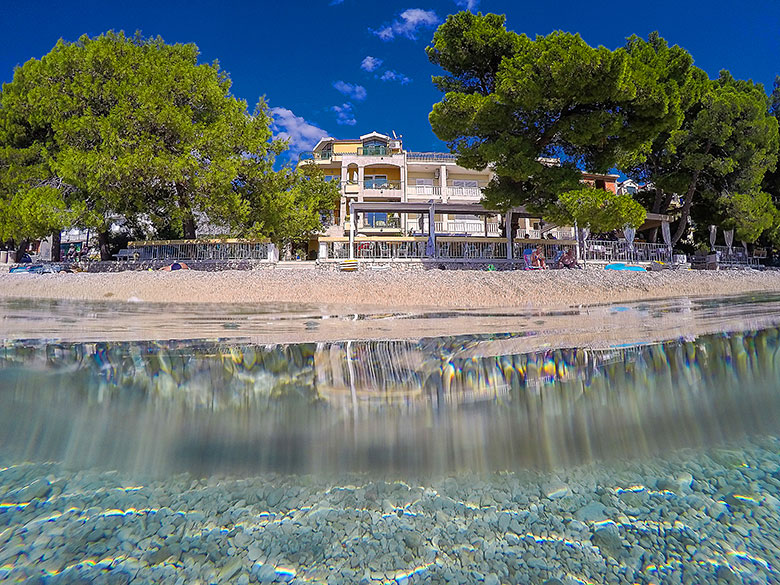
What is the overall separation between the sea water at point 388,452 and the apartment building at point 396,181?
22142 mm

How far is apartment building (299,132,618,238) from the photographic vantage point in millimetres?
26078

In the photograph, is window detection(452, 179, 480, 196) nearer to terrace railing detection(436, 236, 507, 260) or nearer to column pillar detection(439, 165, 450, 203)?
column pillar detection(439, 165, 450, 203)

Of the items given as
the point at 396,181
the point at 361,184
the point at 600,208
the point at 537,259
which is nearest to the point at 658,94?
the point at 600,208

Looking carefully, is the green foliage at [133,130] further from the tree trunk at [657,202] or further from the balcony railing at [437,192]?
the tree trunk at [657,202]

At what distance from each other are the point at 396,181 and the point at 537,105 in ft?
59.8

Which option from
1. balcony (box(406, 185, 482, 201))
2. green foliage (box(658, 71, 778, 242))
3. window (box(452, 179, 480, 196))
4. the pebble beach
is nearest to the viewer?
the pebble beach

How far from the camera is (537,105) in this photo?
1139 cm

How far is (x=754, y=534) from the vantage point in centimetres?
126

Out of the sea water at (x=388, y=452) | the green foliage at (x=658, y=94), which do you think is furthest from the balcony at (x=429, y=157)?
the sea water at (x=388, y=452)

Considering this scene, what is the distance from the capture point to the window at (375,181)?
2748cm

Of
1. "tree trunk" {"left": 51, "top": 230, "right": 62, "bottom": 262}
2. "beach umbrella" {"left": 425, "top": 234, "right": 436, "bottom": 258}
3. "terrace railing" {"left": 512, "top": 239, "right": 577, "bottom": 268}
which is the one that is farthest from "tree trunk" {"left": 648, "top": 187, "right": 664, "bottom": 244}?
"tree trunk" {"left": 51, "top": 230, "right": 62, "bottom": 262}

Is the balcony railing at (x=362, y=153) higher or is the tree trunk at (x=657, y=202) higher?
the balcony railing at (x=362, y=153)

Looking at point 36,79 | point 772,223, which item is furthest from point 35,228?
point 772,223

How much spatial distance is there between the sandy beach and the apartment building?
51.7 feet
